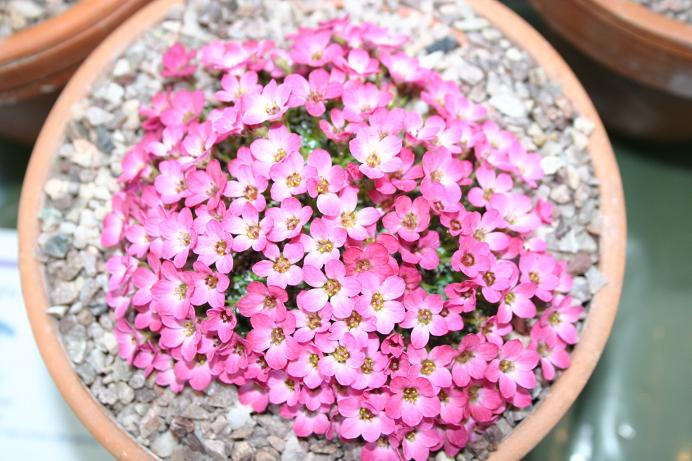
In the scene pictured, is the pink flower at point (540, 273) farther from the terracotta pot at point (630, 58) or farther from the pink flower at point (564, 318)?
the terracotta pot at point (630, 58)

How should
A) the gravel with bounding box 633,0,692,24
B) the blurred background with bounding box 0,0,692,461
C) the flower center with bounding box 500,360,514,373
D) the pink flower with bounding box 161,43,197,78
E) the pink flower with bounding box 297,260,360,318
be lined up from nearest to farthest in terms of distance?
the pink flower with bounding box 297,260,360,318, the flower center with bounding box 500,360,514,373, the pink flower with bounding box 161,43,197,78, the gravel with bounding box 633,0,692,24, the blurred background with bounding box 0,0,692,461

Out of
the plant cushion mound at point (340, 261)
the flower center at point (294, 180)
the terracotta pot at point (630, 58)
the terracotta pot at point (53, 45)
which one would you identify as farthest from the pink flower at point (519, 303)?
the terracotta pot at point (53, 45)

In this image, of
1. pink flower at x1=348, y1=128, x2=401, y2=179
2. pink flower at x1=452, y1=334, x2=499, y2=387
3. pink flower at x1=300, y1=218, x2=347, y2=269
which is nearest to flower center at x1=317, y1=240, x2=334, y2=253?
pink flower at x1=300, y1=218, x2=347, y2=269

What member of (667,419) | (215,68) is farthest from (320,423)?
(667,419)

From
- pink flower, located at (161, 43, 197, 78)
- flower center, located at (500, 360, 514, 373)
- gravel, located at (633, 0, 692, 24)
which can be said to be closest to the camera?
flower center, located at (500, 360, 514, 373)

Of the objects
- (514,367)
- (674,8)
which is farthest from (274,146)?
(674,8)

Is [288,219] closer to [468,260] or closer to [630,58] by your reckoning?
[468,260]

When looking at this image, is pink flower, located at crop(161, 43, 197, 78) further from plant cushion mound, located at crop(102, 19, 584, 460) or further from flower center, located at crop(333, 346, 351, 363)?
flower center, located at crop(333, 346, 351, 363)
